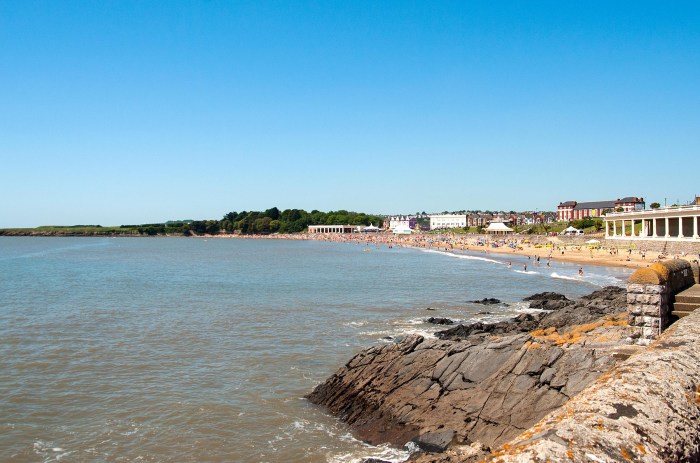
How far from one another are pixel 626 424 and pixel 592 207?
7221 inches

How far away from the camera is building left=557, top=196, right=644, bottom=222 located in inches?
6279

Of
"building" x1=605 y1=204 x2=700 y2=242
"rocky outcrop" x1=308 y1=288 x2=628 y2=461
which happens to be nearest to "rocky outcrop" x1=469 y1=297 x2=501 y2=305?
"rocky outcrop" x1=308 y1=288 x2=628 y2=461

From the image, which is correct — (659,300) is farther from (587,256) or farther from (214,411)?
Result: (587,256)

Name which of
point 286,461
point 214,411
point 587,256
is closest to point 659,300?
point 286,461

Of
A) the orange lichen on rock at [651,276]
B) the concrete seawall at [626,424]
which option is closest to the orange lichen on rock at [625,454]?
the concrete seawall at [626,424]

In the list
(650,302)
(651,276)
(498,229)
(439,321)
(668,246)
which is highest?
(651,276)

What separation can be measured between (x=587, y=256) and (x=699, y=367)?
8038 centimetres

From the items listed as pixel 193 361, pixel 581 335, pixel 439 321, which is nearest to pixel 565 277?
pixel 439 321

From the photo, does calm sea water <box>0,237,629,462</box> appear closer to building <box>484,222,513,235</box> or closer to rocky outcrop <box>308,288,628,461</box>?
rocky outcrop <box>308,288,628,461</box>

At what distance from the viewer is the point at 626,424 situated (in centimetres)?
413

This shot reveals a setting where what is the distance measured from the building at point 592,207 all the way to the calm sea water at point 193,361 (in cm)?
12735

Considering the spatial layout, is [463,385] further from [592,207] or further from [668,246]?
[592,207]

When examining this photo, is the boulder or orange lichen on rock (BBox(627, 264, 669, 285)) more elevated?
orange lichen on rock (BBox(627, 264, 669, 285))

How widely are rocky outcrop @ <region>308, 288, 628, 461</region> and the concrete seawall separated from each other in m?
5.70
